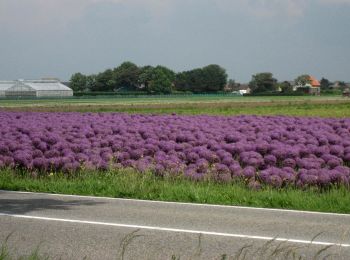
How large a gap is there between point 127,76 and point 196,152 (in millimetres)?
147307

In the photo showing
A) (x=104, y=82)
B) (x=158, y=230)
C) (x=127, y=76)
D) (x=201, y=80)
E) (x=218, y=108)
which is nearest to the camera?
(x=158, y=230)

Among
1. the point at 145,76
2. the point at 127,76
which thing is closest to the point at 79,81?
the point at 127,76

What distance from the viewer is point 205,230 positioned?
27.6 ft

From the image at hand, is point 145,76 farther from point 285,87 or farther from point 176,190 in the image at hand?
point 176,190

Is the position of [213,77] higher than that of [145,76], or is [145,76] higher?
[145,76]

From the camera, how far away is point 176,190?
11.8 m

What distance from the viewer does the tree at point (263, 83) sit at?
172 m

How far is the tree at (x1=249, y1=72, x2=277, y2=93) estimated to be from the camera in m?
172

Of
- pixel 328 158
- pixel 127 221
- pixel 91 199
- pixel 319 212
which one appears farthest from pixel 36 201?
pixel 328 158

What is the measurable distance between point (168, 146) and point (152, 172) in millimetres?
3037

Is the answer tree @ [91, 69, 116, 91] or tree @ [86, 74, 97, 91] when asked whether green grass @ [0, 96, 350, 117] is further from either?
tree @ [86, 74, 97, 91]

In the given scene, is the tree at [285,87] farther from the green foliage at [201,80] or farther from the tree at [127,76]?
the tree at [127,76]

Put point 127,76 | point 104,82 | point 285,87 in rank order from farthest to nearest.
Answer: point 127,76 < point 104,82 < point 285,87

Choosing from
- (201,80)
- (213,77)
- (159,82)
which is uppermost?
(213,77)
